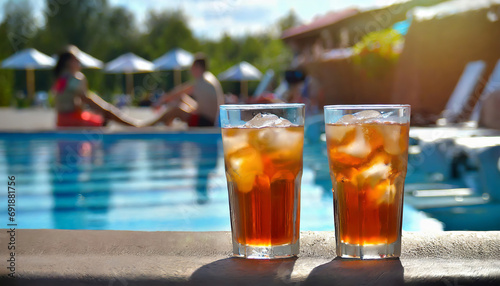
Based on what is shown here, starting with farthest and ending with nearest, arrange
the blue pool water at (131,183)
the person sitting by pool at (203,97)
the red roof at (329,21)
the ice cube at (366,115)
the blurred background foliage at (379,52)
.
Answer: the red roof at (329,21)
the blurred background foliage at (379,52)
the person sitting by pool at (203,97)
the blue pool water at (131,183)
the ice cube at (366,115)

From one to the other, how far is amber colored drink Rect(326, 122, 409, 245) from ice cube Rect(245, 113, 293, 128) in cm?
12

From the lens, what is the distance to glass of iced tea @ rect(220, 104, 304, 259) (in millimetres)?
1357

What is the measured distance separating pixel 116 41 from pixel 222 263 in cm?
3567

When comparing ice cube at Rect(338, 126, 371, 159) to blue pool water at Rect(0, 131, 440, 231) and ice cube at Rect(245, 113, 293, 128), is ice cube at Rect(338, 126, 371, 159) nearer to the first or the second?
ice cube at Rect(245, 113, 293, 128)

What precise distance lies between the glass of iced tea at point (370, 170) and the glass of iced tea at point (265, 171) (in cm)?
11

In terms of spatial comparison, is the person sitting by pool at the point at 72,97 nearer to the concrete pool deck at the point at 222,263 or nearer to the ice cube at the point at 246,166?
the concrete pool deck at the point at 222,263

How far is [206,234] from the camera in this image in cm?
166

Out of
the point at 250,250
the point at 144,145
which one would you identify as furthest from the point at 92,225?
the point at 144,145

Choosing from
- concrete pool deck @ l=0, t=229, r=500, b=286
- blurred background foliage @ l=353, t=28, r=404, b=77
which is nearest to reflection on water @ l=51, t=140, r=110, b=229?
concrete pool deck @ l=0, t=229, r=500, b=286

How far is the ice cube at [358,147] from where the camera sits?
1337mm

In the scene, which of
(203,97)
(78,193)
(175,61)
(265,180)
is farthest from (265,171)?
(175,61)

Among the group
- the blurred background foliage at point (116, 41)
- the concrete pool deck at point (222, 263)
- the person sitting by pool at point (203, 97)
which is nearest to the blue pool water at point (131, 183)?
the person sitting by pool at point (203, 97)

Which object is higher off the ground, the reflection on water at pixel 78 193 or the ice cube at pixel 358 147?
the ice cube at pixel 358 147

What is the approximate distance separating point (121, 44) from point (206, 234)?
3374cm
